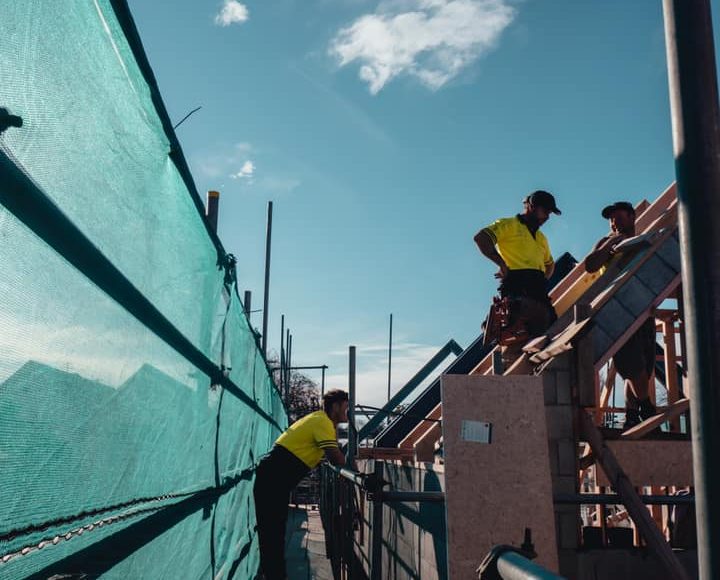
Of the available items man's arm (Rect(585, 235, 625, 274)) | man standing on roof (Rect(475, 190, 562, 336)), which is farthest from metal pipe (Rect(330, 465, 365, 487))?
man's arm (Rect(585, 235, 625, 274))

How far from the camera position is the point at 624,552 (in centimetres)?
537

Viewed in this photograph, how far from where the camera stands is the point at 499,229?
266 inches

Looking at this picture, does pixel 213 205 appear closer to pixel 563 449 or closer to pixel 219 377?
pixel 219 377

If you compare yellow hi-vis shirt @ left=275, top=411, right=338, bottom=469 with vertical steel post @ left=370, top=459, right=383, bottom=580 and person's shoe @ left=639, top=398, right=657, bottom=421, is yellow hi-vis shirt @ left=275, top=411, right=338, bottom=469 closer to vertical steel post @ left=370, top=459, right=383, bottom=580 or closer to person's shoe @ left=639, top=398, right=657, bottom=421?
vertical steel post @ left=370, top=459, right=383, bottom=580

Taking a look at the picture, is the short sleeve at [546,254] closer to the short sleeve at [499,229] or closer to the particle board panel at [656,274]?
the short sleeve at [499,229]

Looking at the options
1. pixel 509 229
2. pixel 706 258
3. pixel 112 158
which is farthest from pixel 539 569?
pixel 509 229

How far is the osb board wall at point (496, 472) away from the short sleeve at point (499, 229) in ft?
7.24

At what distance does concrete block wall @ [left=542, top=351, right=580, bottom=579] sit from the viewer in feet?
17.4

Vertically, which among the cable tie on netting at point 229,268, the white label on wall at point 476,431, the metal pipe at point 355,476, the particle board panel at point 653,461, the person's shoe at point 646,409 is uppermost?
the cable tie on netting at point 229,268

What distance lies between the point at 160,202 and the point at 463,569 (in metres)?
3.06

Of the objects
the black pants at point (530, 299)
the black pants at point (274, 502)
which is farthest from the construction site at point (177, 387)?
the black pants at point (530, 299)

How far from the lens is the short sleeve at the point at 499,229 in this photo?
674cm

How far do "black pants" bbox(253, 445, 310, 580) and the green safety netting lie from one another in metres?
2.17

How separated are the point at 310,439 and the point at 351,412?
345 cm
